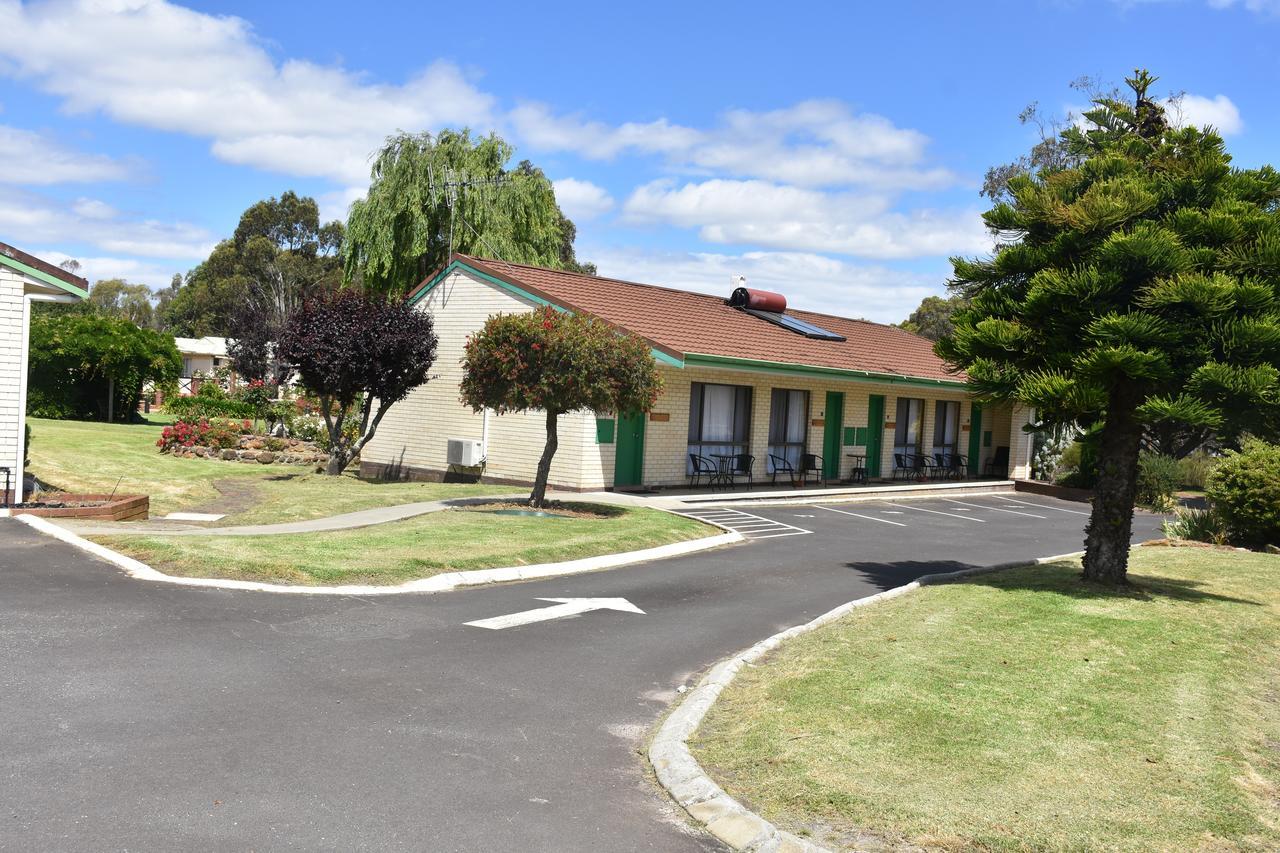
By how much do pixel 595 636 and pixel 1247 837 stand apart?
5.62 meters

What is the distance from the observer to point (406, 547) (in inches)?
521

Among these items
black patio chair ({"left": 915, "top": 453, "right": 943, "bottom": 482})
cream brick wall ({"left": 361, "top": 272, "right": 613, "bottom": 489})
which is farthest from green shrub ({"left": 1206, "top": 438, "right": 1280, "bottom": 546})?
black patio chair ({"left": 915, "top": 453, "right": 943, "bottom": 482})

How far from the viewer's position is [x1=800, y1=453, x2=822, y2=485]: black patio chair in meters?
26.5

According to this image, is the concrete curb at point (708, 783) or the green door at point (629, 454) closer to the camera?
the concrete curb at point (708, 783)

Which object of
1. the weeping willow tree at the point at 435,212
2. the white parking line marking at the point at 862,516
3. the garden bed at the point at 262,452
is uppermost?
the weeping willow tree at the point at 435,212

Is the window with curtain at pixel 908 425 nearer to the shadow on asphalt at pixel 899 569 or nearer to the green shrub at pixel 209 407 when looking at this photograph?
the shadow on asphalt at pixel 899 569

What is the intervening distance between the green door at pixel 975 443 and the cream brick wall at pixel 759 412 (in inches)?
77.1

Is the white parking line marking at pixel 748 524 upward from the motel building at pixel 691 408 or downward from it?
downward

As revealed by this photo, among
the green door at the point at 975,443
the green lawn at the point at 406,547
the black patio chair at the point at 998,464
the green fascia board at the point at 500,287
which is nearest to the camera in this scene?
the green lawn at the point at 406,547

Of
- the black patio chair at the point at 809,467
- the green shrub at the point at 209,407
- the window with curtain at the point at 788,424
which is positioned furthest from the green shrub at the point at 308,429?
the black patio chair at the point at 809,467

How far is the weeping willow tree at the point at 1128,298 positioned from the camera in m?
10.7

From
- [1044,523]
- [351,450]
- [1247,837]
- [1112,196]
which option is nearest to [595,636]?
[1247,837]

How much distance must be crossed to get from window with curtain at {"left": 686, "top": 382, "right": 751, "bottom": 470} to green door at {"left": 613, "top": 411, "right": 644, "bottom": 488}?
155 cm

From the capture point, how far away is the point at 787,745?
636 cm
